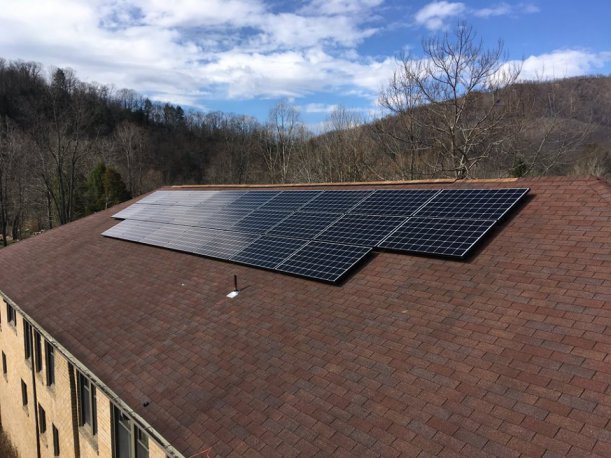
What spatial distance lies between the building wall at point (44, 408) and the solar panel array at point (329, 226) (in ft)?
13.7

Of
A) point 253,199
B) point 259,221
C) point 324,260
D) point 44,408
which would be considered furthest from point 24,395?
point 324,260

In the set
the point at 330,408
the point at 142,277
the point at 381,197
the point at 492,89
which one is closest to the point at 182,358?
the point at 330,408

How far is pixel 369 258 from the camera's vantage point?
27.9 ft

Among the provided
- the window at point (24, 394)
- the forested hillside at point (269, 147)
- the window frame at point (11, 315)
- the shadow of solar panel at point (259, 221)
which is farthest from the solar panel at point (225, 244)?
the forested hillside at point (269, 147)

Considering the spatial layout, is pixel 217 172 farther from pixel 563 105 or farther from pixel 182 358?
pixel 182 358

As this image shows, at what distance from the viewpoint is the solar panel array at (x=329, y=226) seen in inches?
321

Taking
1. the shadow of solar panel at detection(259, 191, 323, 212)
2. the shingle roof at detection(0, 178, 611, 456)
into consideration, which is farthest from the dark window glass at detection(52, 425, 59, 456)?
the shadow of solar panel at detection(259, 191, 323, 212)

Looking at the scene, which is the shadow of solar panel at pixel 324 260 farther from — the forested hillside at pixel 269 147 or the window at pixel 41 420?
the forested hillside at pixel 269 147

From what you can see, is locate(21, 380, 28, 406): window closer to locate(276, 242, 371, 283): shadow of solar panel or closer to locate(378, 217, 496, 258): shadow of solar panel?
locate(276, 242, 371, 283): shadow of solar panel

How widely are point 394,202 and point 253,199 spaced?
5.56m

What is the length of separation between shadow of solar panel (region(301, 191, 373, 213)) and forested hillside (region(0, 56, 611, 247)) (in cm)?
1650

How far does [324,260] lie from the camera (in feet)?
28.8

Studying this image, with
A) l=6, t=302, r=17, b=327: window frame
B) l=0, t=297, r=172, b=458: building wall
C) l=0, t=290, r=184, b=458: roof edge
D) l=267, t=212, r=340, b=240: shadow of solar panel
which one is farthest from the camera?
l=6, t=302, r=17, b=327: window frame

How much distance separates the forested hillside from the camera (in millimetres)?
29594
